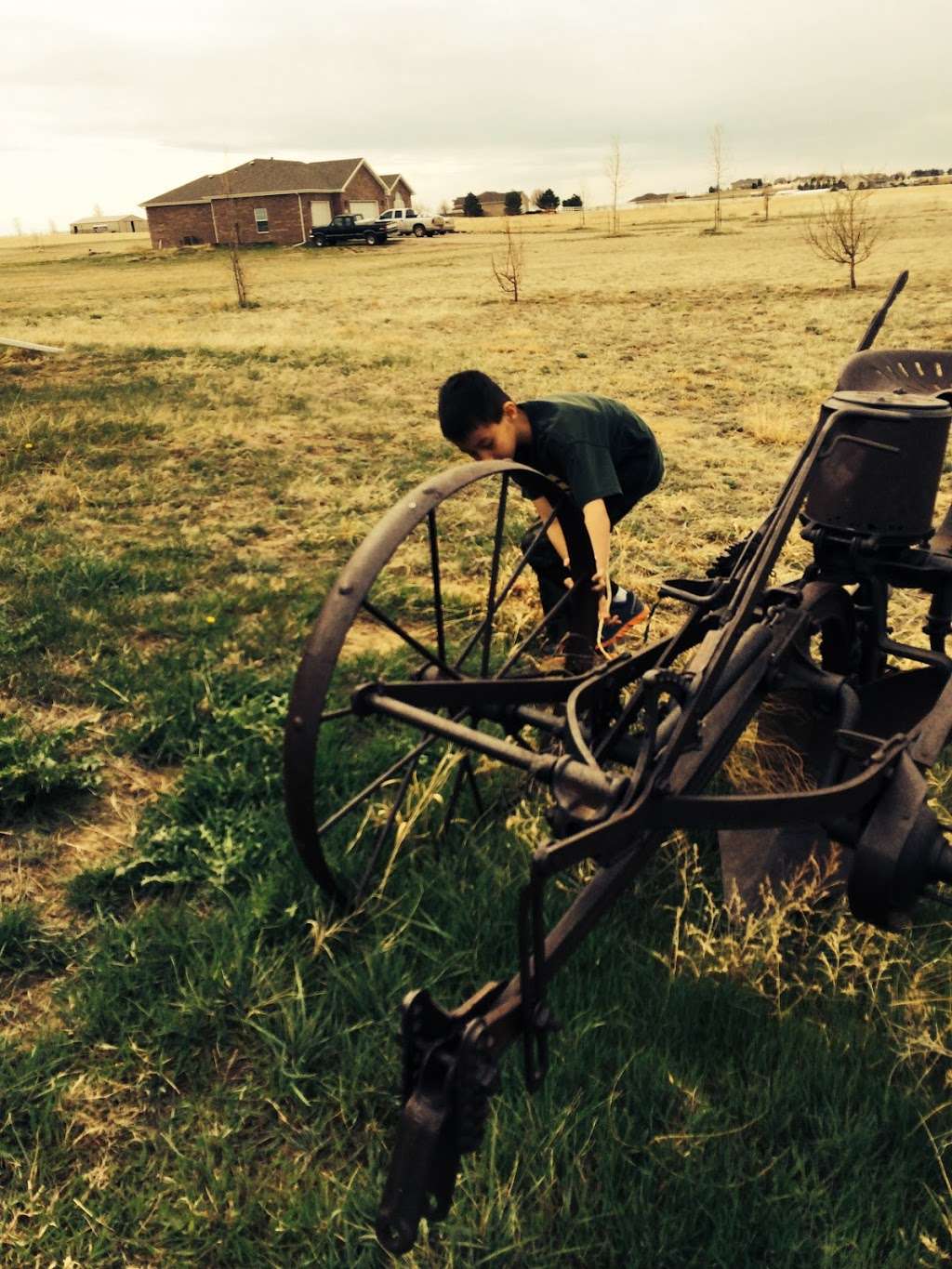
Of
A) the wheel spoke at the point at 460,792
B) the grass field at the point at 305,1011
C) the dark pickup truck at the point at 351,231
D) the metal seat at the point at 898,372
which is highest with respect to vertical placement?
the dark pickup truck at the point at 351,231

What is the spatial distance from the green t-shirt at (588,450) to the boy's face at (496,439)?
101mm

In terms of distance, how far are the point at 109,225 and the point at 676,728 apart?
12658 centimetres

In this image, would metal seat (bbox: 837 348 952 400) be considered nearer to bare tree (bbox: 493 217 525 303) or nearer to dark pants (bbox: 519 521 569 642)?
dark pants (bbox: 519 521 569 642)

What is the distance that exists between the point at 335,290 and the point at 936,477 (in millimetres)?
25418

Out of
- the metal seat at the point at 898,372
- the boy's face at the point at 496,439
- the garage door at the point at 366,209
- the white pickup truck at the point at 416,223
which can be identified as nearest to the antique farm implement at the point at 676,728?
the metal seat at the point at 898,372

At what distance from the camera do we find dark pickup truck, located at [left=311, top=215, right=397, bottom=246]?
1839 inches

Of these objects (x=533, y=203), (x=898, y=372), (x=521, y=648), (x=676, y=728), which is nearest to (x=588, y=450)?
(x=521, y=648)

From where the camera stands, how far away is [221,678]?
429cm

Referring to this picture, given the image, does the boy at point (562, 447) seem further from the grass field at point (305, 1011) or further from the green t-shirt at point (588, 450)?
the grass field at point (305, 1011)

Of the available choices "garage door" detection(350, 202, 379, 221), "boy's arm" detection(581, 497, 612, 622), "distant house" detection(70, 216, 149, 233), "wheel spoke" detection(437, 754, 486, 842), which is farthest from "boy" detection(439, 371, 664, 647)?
"distant house" detection(70, 216, 149, 233)

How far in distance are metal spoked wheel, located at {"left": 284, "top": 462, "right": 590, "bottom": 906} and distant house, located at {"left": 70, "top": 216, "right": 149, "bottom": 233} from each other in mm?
114918

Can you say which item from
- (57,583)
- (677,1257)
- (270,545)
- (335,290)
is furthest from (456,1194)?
(335,290)

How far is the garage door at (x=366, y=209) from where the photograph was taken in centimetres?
5656

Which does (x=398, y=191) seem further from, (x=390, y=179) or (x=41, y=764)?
(x=41, y=764)
